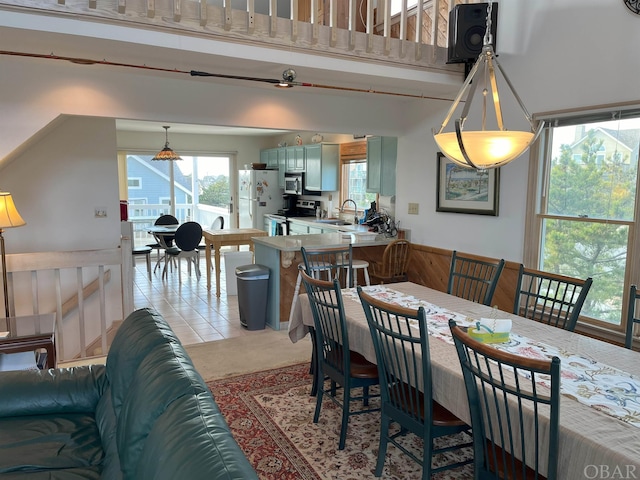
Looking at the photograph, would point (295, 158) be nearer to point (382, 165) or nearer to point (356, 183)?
point (356, 183)

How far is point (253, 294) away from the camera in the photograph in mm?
4566

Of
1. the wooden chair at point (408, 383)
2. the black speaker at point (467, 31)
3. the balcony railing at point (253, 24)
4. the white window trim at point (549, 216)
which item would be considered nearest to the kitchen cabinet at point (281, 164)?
the balcony railing at point (253, 24)

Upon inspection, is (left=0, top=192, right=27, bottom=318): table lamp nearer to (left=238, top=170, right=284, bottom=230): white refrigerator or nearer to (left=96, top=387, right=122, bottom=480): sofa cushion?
(left=96, top=387, right=122, bottom=480): sofa cushion

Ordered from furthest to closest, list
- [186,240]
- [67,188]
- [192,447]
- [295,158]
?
[295,158] < [186,240] < [67,188] < [192,447]

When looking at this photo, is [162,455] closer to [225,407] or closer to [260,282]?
[225,407]

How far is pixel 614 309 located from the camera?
132 inches

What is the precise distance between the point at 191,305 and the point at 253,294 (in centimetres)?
144

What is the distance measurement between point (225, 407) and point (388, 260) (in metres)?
2.50

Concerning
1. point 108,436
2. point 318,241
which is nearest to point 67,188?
point 318,241

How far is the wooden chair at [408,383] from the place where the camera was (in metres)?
1.94

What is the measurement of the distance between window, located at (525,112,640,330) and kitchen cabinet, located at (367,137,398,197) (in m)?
2.00

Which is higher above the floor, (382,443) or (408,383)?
(408,383)

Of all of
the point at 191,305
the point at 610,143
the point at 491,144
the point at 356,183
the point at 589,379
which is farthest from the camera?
the point at 356,183

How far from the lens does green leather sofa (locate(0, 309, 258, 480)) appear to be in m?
1.17
